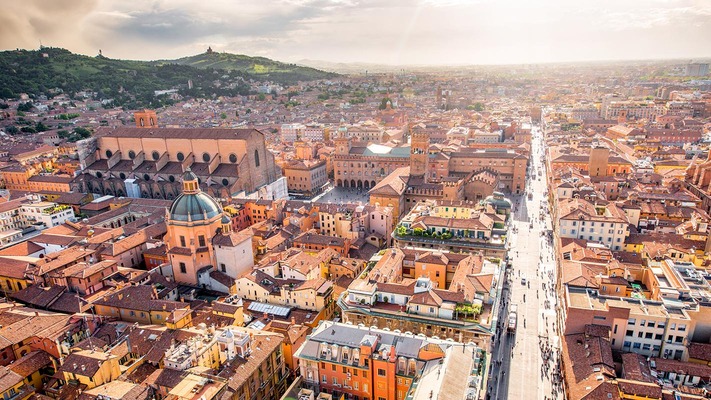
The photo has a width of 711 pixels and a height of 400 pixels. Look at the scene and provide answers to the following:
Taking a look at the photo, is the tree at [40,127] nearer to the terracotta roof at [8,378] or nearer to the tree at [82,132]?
the tree at [82,132]

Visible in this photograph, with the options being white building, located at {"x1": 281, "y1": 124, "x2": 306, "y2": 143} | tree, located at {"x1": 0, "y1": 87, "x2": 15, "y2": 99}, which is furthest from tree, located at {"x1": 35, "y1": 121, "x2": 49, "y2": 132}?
white building, located at {"x1": 281, "y1": 124, "x2": 306, "y2": 143}

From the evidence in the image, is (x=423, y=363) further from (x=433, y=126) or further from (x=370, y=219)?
(x=433, y=126)

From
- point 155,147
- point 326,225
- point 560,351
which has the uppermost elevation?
point 155,147

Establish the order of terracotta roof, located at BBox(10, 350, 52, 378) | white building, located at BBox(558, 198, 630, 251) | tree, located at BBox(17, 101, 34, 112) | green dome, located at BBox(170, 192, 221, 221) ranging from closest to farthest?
terracotta roof, located at BBox(10, 350, 52, 378), green dome, located at BBox(170, 192, 221, 221), white building, located at BBox(558, 198, 630, 251), tree, located at BBox(17, 101, 34, 112)

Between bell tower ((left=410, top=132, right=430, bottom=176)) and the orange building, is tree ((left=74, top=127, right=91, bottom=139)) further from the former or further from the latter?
the orange building

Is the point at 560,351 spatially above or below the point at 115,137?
below

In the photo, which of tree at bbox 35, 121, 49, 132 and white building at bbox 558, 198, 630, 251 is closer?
white building at bbox 558, 198, 630, 251

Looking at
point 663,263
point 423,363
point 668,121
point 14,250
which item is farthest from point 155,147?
point 668,121
